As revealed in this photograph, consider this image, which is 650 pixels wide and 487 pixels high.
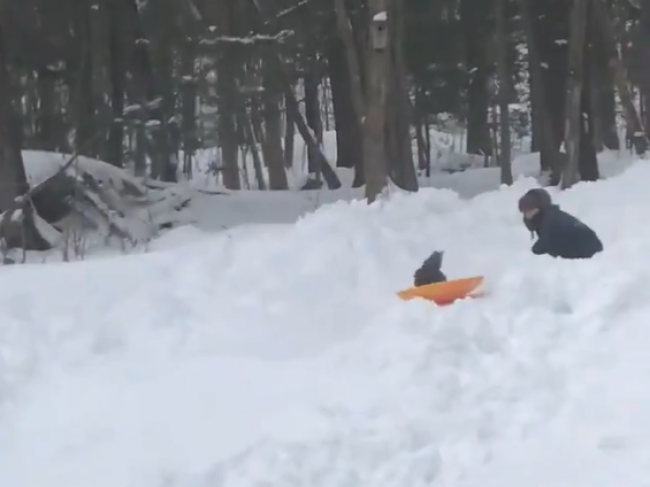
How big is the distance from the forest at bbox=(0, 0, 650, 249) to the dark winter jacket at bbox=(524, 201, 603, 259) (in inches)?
241

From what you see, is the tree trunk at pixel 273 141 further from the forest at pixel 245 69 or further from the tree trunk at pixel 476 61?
the tree trunk at pixel 476 61

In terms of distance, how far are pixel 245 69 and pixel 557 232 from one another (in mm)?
9769

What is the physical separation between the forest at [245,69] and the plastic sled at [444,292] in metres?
7.16

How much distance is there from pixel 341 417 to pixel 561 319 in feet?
6.20

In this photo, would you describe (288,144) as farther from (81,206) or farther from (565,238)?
(565,238)

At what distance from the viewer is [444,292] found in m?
6.69

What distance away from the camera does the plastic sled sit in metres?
6.65

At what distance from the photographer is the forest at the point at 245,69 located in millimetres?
14805

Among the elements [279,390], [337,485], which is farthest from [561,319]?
[337,485]

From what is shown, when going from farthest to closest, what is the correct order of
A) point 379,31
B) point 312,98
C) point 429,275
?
point 312,98 < point 379,31 < point 429,275

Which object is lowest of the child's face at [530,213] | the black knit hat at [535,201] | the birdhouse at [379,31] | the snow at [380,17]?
the child's face at [530,213]

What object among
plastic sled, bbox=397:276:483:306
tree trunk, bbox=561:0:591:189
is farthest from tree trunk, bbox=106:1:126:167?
plastic sled, bbox=397:276:483:306

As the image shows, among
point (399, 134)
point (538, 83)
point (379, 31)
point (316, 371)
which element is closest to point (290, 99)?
point (399, 134)

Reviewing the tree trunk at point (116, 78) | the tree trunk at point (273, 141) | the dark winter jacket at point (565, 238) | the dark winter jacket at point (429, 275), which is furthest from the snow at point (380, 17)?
the tree trunk at point (273, 141)
